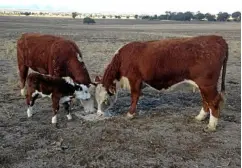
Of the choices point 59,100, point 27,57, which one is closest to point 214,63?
point 59,100

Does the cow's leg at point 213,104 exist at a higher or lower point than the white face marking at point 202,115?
higher

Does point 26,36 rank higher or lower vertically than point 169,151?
higher

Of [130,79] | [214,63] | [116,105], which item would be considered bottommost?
[116,105]

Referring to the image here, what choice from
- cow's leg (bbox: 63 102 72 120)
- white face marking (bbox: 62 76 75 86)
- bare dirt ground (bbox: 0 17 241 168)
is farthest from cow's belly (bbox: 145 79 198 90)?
cow's leg (bbox: 63 102 72 120)

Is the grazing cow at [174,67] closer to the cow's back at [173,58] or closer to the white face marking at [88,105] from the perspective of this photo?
the cow's back at [173,58]

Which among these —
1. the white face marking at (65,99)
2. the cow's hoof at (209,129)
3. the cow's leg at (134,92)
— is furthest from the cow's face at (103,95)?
the cow's hoof at (209,129)

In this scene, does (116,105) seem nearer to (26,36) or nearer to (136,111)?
(136,111)

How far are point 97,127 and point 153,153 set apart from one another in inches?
65.3

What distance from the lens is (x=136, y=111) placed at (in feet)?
29.8

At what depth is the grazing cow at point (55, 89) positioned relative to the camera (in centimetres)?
792

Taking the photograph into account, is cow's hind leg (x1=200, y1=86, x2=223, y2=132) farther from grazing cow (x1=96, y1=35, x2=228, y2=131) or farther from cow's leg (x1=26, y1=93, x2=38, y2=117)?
cow's leg (x1=26, y1=93, x2=38, y2=117)

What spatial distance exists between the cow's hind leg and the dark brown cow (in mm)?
2560

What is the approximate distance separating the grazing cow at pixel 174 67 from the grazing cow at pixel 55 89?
60 centimetres

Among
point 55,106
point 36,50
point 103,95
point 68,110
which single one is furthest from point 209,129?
point 36,50
